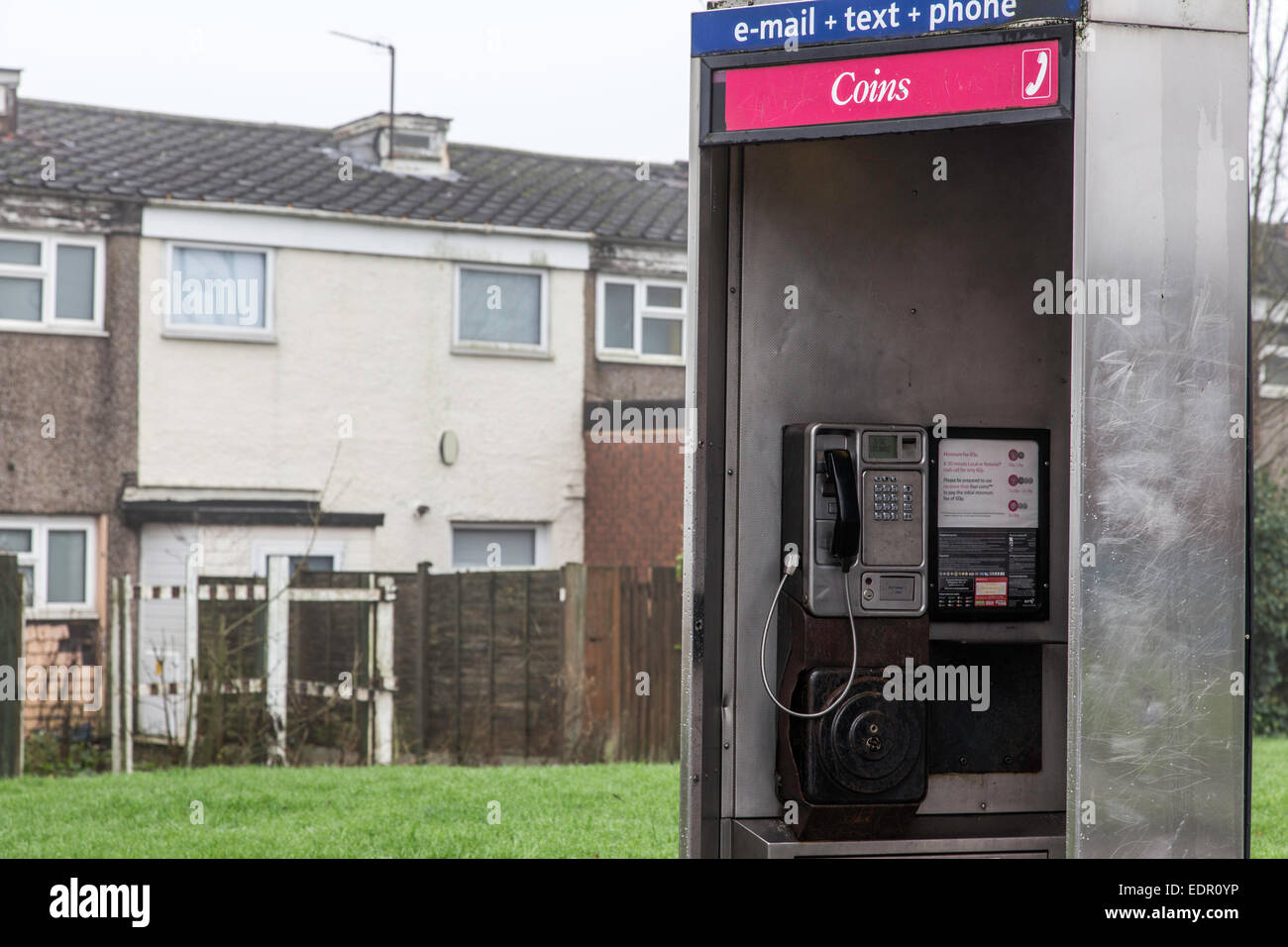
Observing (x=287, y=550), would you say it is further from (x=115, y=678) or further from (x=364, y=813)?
(x=364, y=813)

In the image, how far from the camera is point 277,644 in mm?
11602

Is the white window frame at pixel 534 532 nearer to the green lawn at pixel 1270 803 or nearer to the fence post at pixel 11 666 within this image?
the fence post at pixel 11 666

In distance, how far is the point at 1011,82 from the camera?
3.62 m

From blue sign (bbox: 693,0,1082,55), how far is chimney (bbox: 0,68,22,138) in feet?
47.1

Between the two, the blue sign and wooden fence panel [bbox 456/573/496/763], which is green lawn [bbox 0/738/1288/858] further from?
the blue sign

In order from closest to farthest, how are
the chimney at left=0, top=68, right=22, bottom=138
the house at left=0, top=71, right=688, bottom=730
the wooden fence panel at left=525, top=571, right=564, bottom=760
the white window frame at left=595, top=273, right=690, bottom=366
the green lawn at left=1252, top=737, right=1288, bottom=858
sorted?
the green lawn at left=1252, top=737, right=1288, bottom=858 → the wooden fence panel at left=525, top=571, right=564, bottom=760 → the house at left=0, top=71, right=688, bottom=730 → the chimney at left=0, top=68, right=22, bottom=138 → the white window frame at left=595, top=273, right=690, bottom=366

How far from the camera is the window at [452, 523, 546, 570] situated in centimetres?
1705

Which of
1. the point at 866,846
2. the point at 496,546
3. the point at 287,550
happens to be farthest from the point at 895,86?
the point at 496,546

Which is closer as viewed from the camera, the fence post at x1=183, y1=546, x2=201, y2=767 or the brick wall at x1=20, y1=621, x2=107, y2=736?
the fence post at x1=183, y1=546, x2=201, y2=767

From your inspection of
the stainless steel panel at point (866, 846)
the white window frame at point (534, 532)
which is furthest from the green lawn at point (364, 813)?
the white window frame at point (534, 532)

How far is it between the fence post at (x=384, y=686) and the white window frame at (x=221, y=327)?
5.02 m

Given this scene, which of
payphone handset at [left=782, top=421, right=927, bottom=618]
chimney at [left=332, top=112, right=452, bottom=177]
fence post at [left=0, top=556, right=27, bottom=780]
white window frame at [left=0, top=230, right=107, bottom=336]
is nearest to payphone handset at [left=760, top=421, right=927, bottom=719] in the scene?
payphone handset at [left=782, top=421, right=927, bottom=618]

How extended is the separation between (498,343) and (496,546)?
2.25 metres
